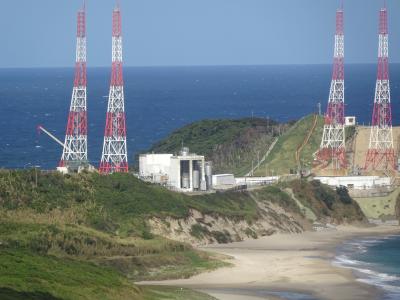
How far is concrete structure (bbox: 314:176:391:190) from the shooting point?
118 m

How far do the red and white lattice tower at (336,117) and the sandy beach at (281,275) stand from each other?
21676mm

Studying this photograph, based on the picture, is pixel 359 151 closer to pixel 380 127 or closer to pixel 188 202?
pixel 380 127

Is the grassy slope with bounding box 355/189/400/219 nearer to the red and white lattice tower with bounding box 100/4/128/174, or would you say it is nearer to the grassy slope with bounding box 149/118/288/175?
the grassy slope with bounding box 149/118/288/175

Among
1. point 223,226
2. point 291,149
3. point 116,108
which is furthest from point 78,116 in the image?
point 291,149

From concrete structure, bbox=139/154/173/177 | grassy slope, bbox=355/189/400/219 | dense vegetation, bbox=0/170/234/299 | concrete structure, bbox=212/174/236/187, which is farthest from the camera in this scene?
concrete structure, bbox=212/174/236/187

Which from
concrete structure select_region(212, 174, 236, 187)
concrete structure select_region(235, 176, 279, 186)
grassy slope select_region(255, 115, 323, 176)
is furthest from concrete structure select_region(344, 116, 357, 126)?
concrete structure select_region(212, 174, 236, 187)

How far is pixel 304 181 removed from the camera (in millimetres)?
115812

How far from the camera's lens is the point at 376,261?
89938mm

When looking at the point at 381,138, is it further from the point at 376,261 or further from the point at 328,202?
the point at 376,261

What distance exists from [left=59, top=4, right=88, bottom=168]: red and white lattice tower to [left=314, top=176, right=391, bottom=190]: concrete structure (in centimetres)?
2196

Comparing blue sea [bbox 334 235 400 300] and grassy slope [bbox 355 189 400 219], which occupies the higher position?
grassy slope [bbox 355 189 400 219]

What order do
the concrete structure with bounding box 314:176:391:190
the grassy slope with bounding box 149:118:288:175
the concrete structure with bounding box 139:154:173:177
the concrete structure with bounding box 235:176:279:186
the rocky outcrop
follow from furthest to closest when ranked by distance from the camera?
the grassy slope with bounding box 149:118:288:175
the concrete structure with bounding box 314:176:391:190
the concrete structure with bounding box 235:176:279:186
the concrete structure with bounding box 139:154:173:177
the rocky outcrop

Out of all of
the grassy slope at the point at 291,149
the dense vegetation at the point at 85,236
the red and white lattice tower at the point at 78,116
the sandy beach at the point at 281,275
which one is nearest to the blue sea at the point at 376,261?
the sandy beach at the point at 281,275

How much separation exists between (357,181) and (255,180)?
8.35m
